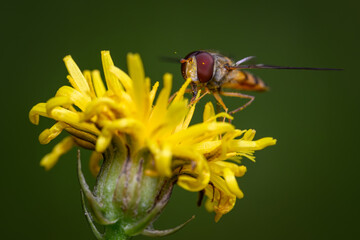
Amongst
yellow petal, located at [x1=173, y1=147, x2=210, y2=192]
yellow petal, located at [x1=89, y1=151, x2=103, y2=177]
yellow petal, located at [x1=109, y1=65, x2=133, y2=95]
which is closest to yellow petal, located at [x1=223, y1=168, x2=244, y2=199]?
yellow petal, located at [x1=173, y1=147, x2=210, y2=192]

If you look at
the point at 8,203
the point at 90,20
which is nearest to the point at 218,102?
the point at 8,203

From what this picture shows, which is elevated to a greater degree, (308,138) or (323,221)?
(308,138)

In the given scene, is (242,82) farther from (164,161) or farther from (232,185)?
(164,161)

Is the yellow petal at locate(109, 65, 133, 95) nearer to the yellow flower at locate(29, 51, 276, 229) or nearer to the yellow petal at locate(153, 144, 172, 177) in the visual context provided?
the yellow flower at locate(29, 51, 276, 229)

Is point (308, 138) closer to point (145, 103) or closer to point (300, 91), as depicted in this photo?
point (300, 91)

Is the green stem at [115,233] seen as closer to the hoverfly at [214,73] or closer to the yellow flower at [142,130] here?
the yellow flower at [142,130]

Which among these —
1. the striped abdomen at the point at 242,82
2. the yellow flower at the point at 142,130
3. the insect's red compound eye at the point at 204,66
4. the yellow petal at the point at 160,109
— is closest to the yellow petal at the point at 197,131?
the yellow flower at the point at 142,130

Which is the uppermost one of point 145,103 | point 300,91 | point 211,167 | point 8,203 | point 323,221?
point 145,103
